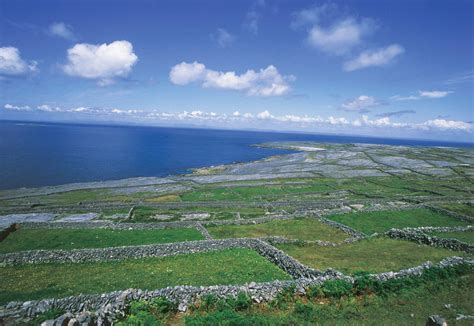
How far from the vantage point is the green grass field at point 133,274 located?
2116cm

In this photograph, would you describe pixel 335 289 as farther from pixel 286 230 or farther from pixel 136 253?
pixel 286 230

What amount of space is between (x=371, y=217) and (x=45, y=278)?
1656 inches

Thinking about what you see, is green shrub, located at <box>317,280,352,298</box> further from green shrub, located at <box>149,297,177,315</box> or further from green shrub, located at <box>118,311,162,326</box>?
green shrub, located at <box>118,311,162,326</box>

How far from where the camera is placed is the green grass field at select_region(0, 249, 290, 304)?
833 inches

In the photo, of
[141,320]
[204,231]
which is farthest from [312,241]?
[141,320]

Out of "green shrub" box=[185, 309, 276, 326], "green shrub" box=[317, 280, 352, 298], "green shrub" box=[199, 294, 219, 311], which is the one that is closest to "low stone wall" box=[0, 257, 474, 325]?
"green shrub" box=[199, 294, 219, 311]

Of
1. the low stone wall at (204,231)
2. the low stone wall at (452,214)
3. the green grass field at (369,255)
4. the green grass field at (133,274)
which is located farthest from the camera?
the low stone wall at (452,214)

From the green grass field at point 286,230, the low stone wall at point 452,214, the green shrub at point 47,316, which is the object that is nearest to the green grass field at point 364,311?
the green shrub at point 47,316

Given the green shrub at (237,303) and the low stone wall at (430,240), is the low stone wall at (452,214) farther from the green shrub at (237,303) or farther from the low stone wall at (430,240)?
the green shrub at (237,303)

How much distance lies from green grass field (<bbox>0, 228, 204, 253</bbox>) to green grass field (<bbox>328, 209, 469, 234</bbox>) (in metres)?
22.2

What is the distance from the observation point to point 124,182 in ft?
297

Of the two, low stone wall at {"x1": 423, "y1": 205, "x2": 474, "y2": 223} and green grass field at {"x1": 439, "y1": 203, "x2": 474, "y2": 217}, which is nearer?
low stone wall at {"x1": 423, "y1": 205, "x2": 474, "y2": 223}

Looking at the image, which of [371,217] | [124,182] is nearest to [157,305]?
[371,217]

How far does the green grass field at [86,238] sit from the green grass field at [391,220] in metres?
22.2
